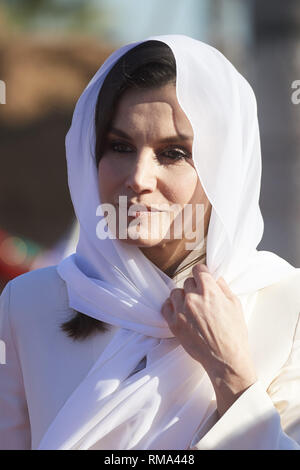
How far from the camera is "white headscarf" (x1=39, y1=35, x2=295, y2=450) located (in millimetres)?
2238

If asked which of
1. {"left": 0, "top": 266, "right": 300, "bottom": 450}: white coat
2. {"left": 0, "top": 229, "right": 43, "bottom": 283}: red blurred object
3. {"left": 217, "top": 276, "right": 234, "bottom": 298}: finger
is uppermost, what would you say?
A: {"left": 217, "top": 276, "right": 234, "bottom": 298}: finger

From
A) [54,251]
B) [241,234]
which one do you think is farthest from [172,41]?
[54,251]

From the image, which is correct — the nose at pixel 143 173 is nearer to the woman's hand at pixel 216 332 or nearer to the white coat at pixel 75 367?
the woman's hand at pixel 216 332

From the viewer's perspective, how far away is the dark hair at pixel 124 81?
93.7 inches

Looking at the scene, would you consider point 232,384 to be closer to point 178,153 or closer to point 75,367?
point 75,367

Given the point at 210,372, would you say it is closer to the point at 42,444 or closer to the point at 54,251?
the point at 42,444

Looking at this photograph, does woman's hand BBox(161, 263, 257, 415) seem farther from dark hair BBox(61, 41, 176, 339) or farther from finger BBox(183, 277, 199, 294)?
dark hair BBox(61, 41, 176, 339)

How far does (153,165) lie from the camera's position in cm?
230

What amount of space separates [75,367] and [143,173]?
1.83ft

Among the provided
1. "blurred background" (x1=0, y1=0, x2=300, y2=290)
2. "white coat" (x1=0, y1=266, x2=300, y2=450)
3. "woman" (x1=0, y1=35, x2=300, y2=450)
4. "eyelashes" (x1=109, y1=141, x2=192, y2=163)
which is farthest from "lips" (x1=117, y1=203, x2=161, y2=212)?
"blurred background" (x1=0, y1=0, x2=300, y2=290)

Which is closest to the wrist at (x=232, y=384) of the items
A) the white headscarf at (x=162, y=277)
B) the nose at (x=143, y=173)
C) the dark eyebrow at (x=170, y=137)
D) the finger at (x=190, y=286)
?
the white headscarf at (x=162, y=277)

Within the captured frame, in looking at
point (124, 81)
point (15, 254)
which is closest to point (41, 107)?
point (15, 254)

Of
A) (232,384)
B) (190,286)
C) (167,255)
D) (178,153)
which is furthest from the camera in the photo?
(167,255)

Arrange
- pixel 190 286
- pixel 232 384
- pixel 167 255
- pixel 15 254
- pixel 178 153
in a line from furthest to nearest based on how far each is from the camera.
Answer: pixel 15 254 → pixel 167 255 → pixel 178 153 → pixel 190 286 → pixel 232 384
